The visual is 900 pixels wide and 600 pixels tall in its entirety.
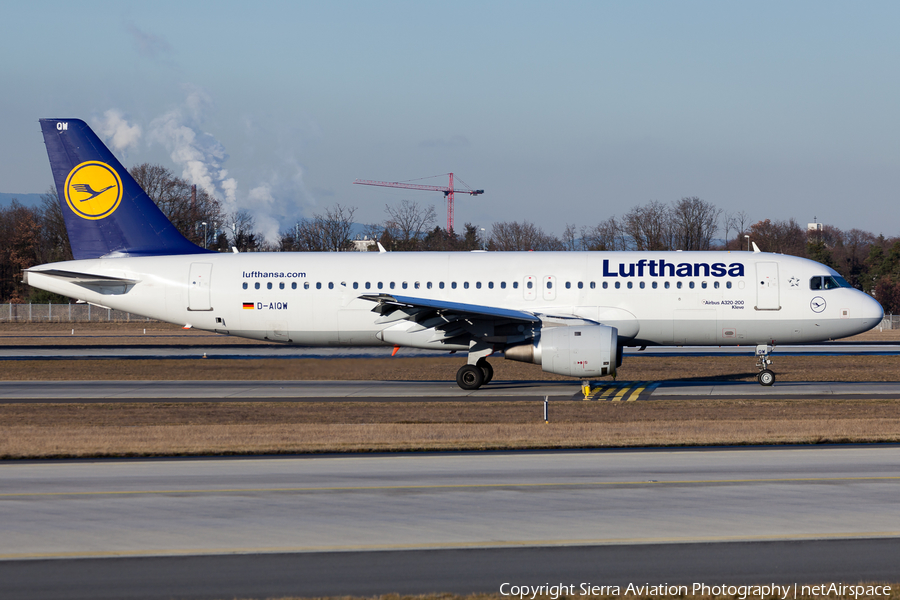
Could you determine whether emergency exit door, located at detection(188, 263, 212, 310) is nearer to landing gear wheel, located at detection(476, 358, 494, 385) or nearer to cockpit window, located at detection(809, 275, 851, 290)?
landing gear wheel, located at detection(476, 358, 494, 385)

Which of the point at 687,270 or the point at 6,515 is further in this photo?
the point at 687,270

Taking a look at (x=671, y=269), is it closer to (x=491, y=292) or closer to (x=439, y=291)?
(x=491, y=292)

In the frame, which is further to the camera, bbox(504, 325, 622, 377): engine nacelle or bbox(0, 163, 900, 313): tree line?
bbox(0, 163, 900, 313): tree line

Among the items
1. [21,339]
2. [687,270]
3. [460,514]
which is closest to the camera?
[460,514]

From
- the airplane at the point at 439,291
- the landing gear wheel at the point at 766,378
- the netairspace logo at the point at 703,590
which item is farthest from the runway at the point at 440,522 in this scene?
the landing gear wheel at the point at 766,378

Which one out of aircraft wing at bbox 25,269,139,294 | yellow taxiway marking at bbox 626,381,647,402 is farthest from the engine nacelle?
aircraft wing at bbox 25,269,139,294

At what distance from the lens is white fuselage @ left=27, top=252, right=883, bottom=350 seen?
95.2 feet

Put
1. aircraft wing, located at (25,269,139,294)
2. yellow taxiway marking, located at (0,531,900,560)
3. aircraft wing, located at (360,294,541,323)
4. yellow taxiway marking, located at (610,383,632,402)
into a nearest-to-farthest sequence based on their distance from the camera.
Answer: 1. yellow taxiway marking, located at (0,531,900,560)
2. yellow taxiway marking, located at (610,383,632,402)
3. aircraft wing, located at (360,294,541,323)
4. aircraft wing, located at (25,269,139,294)

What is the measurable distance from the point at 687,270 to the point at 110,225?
2090 cm

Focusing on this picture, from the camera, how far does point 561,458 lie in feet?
54.6

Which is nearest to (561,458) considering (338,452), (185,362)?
(338,452)

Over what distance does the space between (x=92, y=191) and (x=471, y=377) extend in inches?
611

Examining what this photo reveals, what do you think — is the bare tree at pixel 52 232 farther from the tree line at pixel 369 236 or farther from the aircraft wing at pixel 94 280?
the aircraft wing at pixel 94 280

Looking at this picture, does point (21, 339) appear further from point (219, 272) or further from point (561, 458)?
point (561, 458)
